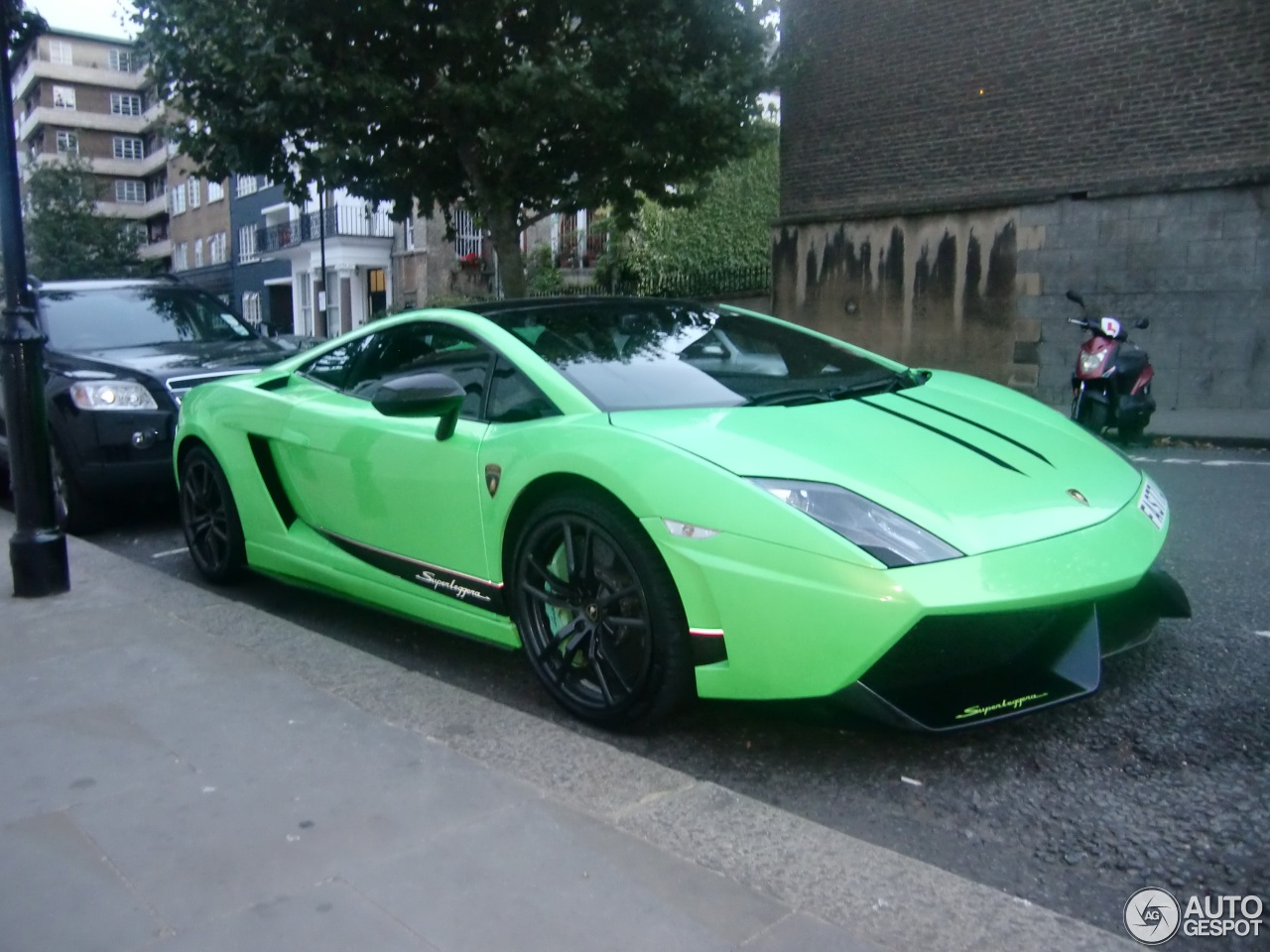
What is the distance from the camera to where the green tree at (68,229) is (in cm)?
4353

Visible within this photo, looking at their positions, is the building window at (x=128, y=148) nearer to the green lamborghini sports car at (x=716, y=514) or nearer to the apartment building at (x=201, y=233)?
the apartment building at (x=201, y=233)

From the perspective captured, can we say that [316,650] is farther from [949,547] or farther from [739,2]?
[739,2]

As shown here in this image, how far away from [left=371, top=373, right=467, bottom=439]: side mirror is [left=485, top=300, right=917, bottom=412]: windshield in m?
0.34

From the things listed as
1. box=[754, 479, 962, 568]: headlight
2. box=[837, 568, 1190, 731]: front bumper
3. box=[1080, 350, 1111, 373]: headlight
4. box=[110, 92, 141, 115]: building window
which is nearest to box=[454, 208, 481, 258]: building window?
box=[1080, 350, 1111, 373]: headlight

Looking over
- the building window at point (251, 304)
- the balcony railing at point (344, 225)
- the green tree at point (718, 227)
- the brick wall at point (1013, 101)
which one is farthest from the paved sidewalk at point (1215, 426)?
the building window at point (251, 304)

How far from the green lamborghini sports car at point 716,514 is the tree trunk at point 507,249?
1136cm

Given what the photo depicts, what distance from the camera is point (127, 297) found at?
8.52 meters

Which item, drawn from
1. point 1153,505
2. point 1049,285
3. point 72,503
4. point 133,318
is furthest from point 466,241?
point 1153,505

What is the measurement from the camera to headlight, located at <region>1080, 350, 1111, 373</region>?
1015cm

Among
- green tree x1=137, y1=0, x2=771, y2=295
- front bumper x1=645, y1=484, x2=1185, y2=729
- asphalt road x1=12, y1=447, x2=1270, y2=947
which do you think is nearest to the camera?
asphalt road x1=12, y1=447, x2=1270, y2=947

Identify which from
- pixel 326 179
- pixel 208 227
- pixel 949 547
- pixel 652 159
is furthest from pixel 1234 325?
pixel 208 227

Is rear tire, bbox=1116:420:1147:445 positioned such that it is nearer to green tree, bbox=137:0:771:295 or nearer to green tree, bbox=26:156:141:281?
green tree, bbox=137:0:771:295

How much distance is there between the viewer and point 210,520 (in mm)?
5504

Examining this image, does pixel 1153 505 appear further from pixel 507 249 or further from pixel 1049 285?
pixel 507 249
